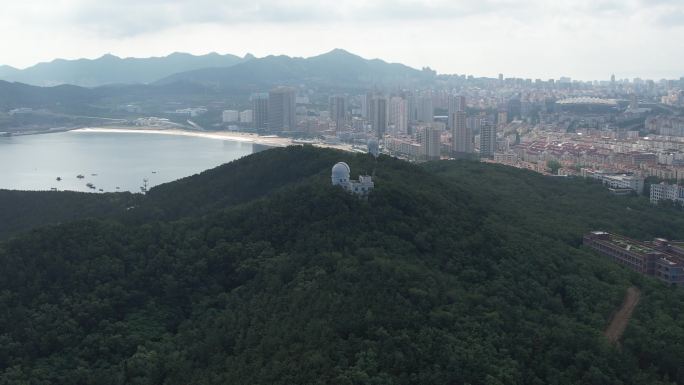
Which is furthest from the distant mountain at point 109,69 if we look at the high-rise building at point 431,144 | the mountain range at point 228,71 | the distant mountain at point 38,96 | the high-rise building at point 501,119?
the high-rise building at point 431,144

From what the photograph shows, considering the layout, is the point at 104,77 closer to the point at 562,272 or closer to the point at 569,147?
the point at 569,147

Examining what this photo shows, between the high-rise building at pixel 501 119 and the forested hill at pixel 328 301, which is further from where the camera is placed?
the high-rise building at pixel 501 119

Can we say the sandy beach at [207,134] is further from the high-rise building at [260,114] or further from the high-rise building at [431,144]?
the high-rise building at [431,144]

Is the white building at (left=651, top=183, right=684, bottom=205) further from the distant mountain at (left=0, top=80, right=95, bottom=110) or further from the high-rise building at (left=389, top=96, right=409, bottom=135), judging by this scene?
the distant mountain at (left=0, top=80, right=95, bottom=110)

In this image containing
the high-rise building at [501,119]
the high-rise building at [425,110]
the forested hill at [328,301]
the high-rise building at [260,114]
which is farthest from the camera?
the high-rise building at [501,119]

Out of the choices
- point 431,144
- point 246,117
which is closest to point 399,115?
point 246,117

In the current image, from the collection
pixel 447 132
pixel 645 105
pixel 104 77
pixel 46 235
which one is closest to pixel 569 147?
pixel 447 132
